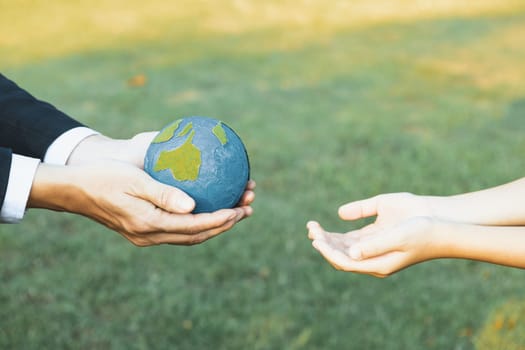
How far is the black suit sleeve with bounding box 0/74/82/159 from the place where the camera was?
3124 millimetres

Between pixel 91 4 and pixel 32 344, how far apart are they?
32.2ft

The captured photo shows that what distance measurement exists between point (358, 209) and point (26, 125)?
5.55 ft

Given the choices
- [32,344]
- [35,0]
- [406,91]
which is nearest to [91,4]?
[35,0]

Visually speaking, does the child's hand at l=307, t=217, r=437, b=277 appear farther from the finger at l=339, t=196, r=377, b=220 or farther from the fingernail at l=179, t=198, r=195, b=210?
the fingernail at l=179, t=198, r=195, b=210

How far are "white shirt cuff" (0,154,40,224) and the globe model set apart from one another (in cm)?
50

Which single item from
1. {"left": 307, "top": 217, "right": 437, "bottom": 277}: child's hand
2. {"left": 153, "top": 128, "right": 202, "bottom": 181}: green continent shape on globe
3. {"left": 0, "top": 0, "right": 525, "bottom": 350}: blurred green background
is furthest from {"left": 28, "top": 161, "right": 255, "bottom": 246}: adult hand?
{"left": 0, "top": 0, "right": 525, "bottom": 350}: blurred green background

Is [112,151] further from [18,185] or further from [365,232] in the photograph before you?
[365,232]

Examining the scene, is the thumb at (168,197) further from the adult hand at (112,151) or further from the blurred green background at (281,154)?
the blurred green background at (281,154)

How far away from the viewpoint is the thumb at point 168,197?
257 cm

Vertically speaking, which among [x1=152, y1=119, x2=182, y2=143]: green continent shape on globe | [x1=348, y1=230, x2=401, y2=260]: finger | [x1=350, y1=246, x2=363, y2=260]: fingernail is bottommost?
[x1=350, y1=246, x2=363, y2=260]: fingernail

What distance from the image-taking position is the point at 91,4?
12.0 meters

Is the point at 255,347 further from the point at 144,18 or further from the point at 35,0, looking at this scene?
the point at 35,0

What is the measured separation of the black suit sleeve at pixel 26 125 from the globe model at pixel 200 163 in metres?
0.63

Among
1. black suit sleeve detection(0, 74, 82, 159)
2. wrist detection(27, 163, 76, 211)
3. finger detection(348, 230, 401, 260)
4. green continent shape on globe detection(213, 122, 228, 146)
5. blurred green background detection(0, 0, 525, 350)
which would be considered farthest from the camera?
blurred green background detection(0, 0, 525, 350)
